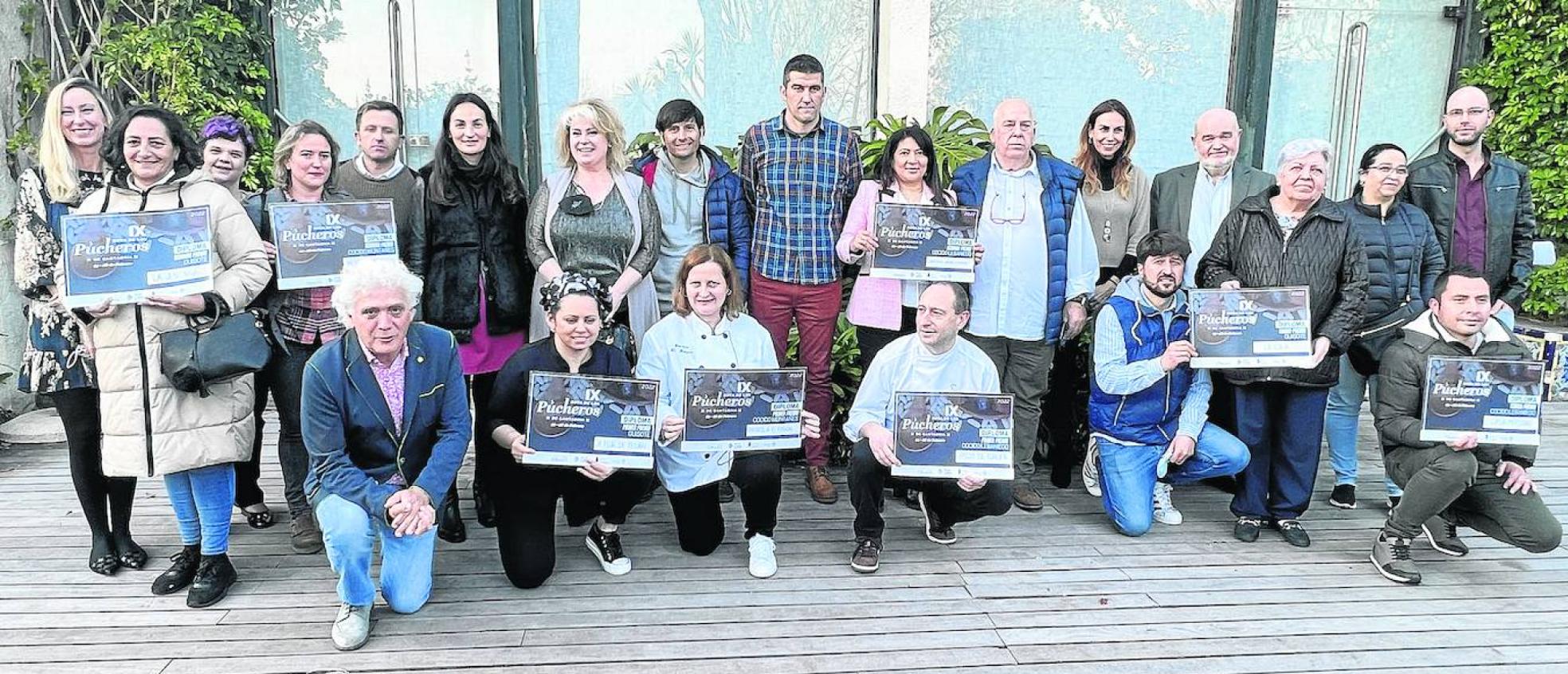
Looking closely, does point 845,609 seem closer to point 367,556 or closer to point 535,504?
point 535,504

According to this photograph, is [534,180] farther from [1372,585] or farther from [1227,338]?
[1372,585]

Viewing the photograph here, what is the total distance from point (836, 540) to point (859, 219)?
4.53 feet

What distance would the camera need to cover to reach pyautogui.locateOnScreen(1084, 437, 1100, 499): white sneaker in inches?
175

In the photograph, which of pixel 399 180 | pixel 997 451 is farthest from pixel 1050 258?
pixel 399 180

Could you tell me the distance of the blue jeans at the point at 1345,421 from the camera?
457 cm

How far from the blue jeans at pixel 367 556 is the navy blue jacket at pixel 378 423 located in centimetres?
5

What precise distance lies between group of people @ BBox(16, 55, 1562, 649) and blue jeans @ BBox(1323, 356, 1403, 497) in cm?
1

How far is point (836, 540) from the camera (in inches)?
158

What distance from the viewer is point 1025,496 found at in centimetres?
445

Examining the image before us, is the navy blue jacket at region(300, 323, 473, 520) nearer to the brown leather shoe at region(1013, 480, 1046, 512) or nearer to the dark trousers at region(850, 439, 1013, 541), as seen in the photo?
the dark trousers at region(850, 439, 1013, 541)

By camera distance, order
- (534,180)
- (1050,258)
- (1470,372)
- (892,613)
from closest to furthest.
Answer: (892,613) < (1470,372) < (1050,258) < (534,180)

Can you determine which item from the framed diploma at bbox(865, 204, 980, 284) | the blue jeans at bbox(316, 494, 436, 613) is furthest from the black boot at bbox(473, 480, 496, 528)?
the framed diploma at bbox(865, 204, 980, 284)

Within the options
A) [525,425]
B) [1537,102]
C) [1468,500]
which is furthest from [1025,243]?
[1537,102]

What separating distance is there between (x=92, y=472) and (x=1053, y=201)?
3901 mm
